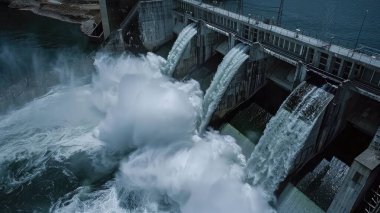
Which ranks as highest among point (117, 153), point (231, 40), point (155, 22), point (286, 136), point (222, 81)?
point (231, 40)

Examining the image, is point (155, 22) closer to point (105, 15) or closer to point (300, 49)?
point (105, 15)

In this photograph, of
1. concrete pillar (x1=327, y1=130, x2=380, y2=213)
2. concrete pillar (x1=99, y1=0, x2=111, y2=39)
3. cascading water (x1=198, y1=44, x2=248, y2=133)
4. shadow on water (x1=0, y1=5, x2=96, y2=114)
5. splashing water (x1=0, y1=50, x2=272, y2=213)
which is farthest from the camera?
concrete pillar (x1=99, y1=0, x2=111, y2=39)

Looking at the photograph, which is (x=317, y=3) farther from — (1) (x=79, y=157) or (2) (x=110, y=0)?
(1) (x=79, y=157)

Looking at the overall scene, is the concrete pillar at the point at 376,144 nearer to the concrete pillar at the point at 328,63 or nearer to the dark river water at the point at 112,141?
the concrete pillar at the point at 328,63

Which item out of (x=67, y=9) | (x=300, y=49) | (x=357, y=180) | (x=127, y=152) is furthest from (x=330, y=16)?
(x=67, y=9)

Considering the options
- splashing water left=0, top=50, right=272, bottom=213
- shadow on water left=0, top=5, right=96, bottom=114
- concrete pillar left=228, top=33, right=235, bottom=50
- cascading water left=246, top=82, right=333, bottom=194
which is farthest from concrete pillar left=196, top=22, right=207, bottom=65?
cascading water left=246, top=82, right=333, bottom=194

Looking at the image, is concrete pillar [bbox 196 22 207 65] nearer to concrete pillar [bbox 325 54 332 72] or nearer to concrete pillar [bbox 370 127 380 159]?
concrete pillar [bbox 325 54 332 72]

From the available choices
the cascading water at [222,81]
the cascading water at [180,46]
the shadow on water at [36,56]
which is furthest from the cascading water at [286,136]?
the shadow on water at [36,56]
